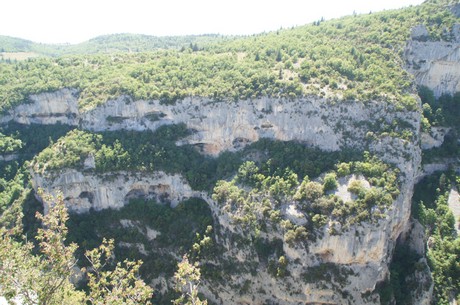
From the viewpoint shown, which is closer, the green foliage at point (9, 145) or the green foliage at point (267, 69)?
the green foliage at point (267, 69)

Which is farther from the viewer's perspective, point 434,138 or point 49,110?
point 49,110

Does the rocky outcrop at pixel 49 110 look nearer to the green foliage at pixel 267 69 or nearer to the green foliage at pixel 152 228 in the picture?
the green foliage at pixel 267 69

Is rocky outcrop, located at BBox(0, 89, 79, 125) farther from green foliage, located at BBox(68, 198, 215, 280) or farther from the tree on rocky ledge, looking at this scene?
the tree on rocky ledge

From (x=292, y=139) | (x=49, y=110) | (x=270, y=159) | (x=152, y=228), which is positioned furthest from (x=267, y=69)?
(x=49, y=110)

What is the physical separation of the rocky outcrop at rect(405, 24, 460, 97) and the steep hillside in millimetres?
275

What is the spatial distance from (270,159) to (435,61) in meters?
35.7

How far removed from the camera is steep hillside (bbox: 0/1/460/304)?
144 feet

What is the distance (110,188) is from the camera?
187 feet

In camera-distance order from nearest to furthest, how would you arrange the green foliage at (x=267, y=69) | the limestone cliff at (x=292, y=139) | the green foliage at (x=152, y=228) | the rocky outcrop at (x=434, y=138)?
1. the limestone cliff at (x=292, y=139)
2. the green foliage at (x=152, y=228)
3. the green foliage at (x=267, y=69)
4. the rocky outcrop at (x=434, y=138)

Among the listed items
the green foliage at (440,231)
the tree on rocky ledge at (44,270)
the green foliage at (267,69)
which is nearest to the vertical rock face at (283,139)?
the green foliage at (267,69)

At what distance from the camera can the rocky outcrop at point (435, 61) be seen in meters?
62.3

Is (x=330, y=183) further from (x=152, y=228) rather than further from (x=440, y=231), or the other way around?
(x=152, y=228)

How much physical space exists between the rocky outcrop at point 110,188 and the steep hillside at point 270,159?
22 cm

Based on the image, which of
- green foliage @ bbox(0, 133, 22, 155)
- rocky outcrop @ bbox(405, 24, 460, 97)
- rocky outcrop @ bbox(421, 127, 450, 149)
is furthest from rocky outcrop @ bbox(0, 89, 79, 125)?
rocky outcrop @ bbox(421, 127, 450, 149)
